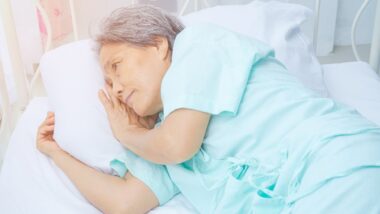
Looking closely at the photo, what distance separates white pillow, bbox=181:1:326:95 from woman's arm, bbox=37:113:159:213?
0.46m

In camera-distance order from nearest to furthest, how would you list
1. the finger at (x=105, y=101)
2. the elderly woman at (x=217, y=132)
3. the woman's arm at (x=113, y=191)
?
the elderly woman at (x=217, y=132) → the woman's arm at (x=113, y=191) → the finger at (x=105, y=101)

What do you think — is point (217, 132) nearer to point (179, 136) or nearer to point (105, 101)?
point (179, 136)

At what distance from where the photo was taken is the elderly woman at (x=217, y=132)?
0.77 meters

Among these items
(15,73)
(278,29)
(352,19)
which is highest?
(278,29)

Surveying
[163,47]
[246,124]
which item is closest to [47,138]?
[163,47]

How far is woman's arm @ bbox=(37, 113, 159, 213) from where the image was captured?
0.93m

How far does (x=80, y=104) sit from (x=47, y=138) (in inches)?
5.0

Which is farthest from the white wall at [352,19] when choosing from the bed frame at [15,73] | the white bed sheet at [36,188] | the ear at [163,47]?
the white bed sheet at [36,188]

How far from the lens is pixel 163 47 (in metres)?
1.00

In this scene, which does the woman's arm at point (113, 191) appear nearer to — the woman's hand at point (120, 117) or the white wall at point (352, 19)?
the woman's hand at point (120, 117)

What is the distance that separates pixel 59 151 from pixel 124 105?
7.1 inches

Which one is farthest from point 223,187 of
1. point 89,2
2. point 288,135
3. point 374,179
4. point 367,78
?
point 89,2

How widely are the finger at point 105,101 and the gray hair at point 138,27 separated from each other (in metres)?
0.11

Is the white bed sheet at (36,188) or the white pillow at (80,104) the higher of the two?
the white pillow at (80,104)
